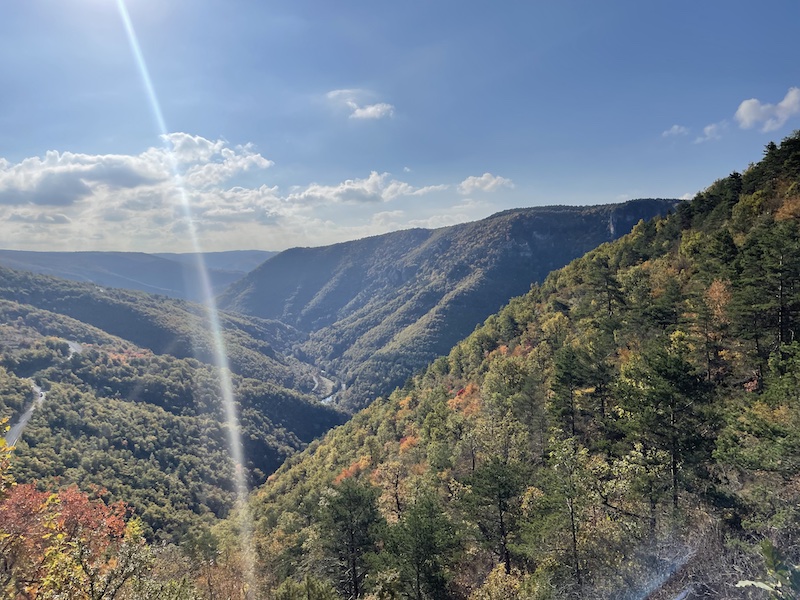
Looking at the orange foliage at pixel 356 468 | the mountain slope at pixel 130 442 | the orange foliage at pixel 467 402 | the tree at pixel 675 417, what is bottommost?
the mountain slope at pixel 130 442

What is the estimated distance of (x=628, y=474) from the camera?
2434cm

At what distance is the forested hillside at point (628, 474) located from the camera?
1772 cm

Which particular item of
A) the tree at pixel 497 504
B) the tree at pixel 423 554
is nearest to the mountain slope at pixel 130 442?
the tree at pixel 423 554

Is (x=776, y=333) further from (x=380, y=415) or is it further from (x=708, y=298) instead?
(x=380, y=415)

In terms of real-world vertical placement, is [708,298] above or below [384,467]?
above

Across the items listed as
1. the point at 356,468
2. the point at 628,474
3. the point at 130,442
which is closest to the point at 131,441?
the point at 130,442

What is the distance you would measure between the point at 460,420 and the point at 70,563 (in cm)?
4513

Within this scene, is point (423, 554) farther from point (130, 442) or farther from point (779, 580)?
point (130, 442)

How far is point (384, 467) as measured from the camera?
4638 cm

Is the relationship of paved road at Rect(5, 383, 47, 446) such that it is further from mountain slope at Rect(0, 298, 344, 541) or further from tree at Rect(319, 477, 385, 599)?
tree at Rect(319, 477, 385, 599)

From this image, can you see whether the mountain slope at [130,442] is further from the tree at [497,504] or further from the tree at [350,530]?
the tree at [497,504]

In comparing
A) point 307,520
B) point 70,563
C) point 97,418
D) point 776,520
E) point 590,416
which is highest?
point 70,563

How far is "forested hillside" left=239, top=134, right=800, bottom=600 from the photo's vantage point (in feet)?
58.1

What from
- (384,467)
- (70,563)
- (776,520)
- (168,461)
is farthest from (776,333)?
(168,461)
